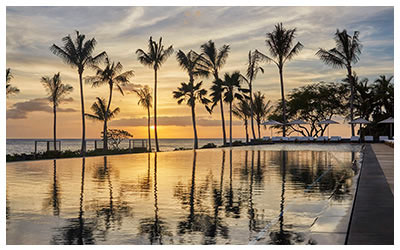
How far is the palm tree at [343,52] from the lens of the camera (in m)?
53.6

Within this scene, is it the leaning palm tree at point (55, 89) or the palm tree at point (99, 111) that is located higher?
the leaning palm tree at point (55, 89)

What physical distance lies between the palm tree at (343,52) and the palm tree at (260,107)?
Result: 18882 millimetres

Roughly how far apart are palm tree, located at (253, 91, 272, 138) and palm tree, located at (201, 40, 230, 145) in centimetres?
2072

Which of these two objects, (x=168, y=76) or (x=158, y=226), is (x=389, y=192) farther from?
(x=168, y=76)

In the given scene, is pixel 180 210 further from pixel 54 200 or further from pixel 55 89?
pixel 55 89

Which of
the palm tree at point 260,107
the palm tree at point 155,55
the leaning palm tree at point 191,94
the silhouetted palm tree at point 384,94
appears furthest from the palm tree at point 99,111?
the silhouetted palm tree at point 384,94

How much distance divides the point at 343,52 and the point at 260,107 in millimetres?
20399

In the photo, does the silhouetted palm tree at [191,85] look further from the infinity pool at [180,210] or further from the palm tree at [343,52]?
the infinity pool at [180,210]

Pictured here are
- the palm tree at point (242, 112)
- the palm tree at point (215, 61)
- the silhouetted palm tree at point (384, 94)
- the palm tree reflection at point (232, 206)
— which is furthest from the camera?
the palm tree at point (242, 112)

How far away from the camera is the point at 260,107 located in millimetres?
72375

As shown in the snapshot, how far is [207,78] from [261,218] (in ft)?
140
